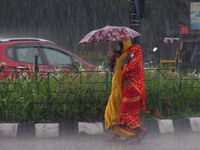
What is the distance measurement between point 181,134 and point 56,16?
10.2 meters

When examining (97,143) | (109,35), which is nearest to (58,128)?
(97,143)

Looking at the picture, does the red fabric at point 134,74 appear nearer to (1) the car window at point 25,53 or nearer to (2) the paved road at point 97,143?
(2) the paved road at point 97,143

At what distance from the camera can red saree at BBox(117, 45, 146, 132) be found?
18.0ft

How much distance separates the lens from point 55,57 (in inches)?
396

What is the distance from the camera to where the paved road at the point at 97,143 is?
531 cm

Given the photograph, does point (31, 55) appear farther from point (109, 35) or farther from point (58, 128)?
point (109, 35)

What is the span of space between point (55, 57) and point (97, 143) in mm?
4778

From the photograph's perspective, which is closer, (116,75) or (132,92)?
(132,92)

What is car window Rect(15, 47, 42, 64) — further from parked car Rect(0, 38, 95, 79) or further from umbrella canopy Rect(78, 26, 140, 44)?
umbrella canopy Rect(78, 26, 140, 44)

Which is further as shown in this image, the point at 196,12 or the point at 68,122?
the point at 196,12

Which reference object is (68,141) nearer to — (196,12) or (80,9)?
(80,9)

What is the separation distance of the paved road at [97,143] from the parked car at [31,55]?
2520 mm

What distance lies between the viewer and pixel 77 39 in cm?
1633

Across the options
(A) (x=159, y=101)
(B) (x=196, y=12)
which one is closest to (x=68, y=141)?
(A) (x=159, y=101)
